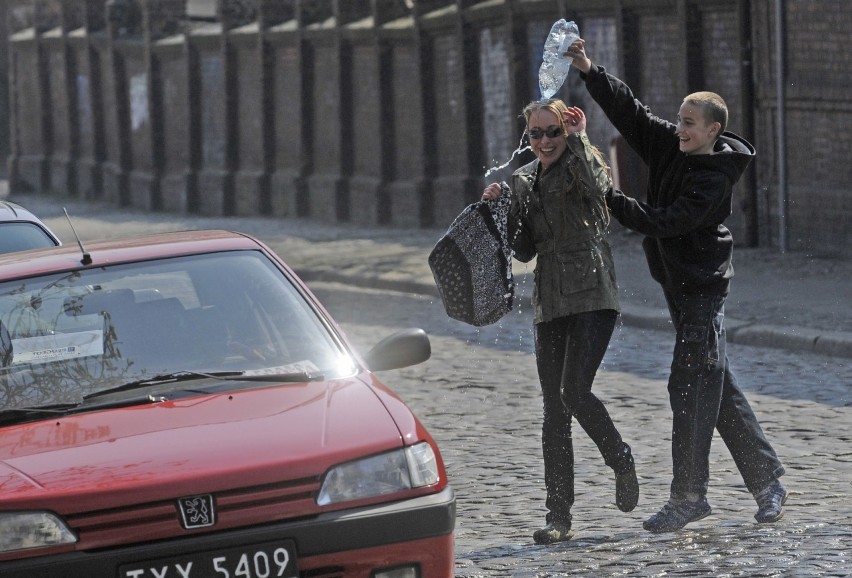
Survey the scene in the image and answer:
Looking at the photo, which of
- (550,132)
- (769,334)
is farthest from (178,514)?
(769,334)

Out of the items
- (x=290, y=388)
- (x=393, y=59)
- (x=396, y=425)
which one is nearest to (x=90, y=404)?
(x=290, y=388)

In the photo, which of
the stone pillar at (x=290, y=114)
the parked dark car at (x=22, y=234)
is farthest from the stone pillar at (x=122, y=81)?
the parked dark car at (x=22, y=234)

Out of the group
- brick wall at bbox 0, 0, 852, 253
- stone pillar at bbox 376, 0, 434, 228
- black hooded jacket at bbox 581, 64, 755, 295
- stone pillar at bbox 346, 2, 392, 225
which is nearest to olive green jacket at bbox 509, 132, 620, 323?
black hooded jacket at bbox 581, 64, 755, 295

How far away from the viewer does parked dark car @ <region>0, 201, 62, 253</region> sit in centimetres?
912

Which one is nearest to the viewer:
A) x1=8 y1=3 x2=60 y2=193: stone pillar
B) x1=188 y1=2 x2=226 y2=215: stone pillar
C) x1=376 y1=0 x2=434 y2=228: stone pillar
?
x1=376 y1=0 x2=434 y2=228: stone pillar

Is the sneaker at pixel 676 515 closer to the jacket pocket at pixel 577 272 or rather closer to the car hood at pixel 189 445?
the jacket pocket at pixel 577 272

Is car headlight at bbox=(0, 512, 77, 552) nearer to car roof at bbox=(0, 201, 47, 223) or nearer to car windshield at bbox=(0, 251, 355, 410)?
car windshield at bbox=(0, 251, 355, 410)

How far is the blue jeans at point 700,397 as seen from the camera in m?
6.69

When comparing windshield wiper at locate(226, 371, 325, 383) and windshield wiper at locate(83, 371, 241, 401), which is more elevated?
windshield wiper at locate(83, 371, 241, 401)

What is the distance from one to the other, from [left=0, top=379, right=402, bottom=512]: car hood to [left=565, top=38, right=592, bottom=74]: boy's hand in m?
1.91

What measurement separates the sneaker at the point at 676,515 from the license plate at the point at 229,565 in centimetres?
226

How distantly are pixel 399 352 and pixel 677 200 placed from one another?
52.8 inches

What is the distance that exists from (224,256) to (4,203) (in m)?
4.06

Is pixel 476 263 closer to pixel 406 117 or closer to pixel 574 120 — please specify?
pixel 574 120
